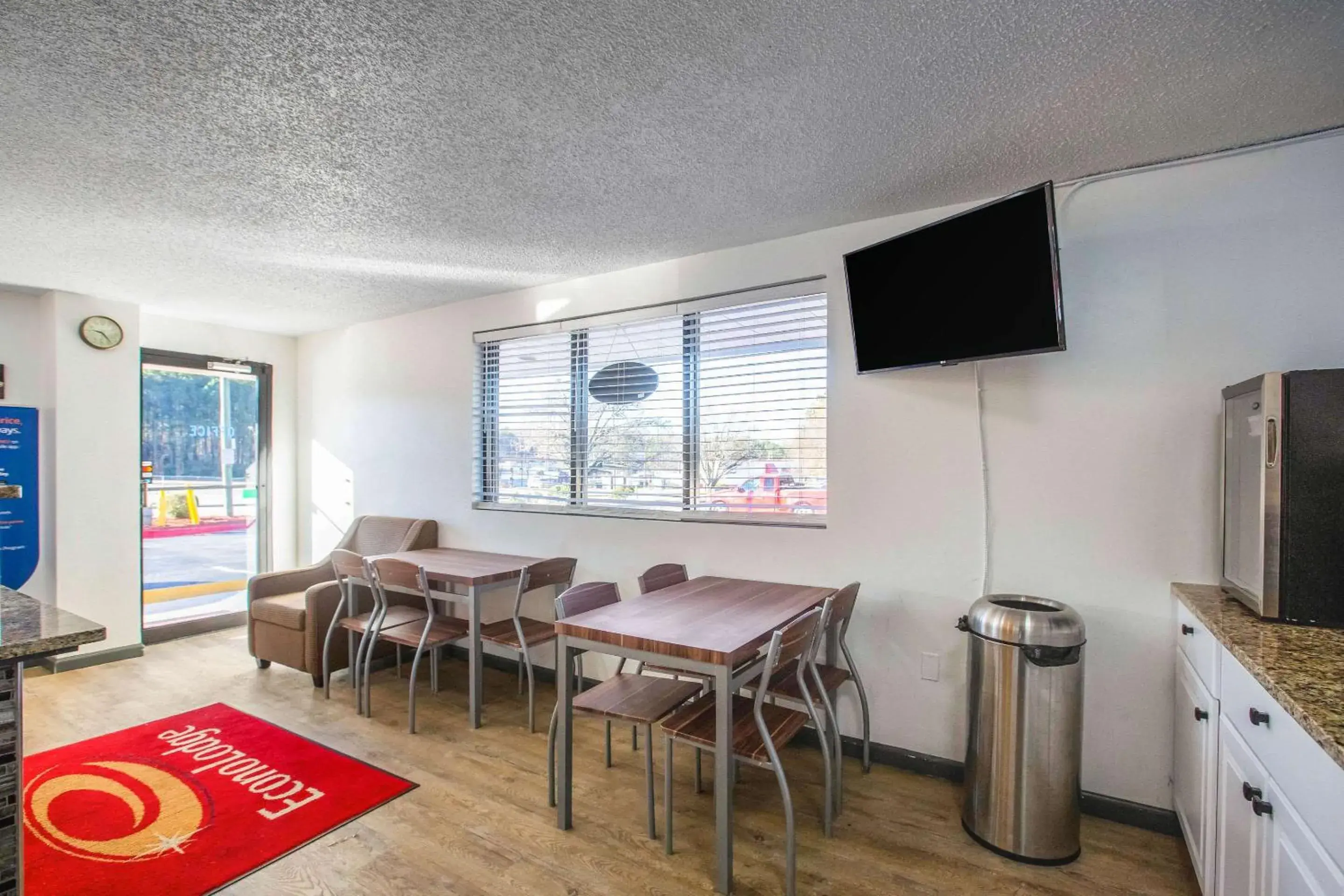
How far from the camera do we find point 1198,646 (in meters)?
2.06

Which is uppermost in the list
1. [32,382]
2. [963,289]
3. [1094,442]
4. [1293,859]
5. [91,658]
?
[963,289]

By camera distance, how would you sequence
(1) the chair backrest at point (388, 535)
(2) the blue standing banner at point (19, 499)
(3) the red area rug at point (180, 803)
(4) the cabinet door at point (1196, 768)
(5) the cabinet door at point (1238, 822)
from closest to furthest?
(5) the cabinet door at point (1238, 822) < (4) the cabinet door at point (1196, 768) < (3) the red area rug at point (180, 803) < (2) the blue standing banner at point (19, 499) < (1) the chair backrest at point (388, 535)

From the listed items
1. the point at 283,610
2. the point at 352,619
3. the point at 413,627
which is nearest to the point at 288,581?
the point at 283,610

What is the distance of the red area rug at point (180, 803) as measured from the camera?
2.20 meters

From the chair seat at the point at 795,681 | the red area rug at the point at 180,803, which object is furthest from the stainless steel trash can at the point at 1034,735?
the red area rug at the point at 180,803

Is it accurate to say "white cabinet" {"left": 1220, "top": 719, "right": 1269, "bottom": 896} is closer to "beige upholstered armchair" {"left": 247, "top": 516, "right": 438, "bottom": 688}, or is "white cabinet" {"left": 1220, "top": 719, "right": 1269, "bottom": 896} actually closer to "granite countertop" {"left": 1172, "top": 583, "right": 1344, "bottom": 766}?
"granite countertop" {"left": 1172, "top": 583, "right": 1344, "bottom": 766}

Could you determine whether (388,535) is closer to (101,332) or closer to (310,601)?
(310,601)

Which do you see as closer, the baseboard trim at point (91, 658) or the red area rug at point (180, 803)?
the red area rug at point (180, 803)

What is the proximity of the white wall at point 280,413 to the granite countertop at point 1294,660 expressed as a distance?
6.14 m

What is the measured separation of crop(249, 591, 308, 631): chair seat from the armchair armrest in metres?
0.05

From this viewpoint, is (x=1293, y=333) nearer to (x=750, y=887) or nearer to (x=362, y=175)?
(x=750, y=887)

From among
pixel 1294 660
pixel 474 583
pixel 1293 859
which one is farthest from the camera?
pixel 474 583

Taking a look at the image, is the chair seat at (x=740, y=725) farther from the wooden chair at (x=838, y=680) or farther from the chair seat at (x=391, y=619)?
the chair seat at (x=391, y=619)

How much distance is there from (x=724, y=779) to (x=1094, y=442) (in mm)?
1949
